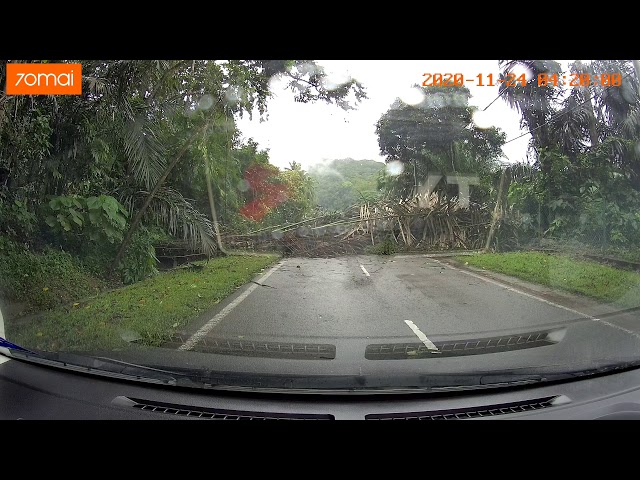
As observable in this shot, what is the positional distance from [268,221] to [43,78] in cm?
271

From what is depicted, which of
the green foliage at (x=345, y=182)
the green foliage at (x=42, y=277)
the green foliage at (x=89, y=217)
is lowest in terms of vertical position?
the green foliage at (x=42, y=277)

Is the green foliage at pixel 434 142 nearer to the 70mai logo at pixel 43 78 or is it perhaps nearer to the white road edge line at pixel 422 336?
the white road edge line at pixel 422 336

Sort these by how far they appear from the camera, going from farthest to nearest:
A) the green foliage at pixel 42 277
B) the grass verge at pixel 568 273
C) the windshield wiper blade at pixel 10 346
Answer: the grass verge at pixel 568 273
the green foliage at pixel 42 277
the windshield wiper blade at pixel 10 346

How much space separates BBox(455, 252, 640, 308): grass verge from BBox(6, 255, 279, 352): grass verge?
9.00ft

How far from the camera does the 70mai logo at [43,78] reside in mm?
4574

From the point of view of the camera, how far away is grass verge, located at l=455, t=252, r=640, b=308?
5.71m

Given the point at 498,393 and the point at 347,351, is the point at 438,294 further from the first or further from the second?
the point at 498,393

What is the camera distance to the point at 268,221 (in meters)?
5.49

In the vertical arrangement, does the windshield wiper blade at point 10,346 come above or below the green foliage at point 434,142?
below

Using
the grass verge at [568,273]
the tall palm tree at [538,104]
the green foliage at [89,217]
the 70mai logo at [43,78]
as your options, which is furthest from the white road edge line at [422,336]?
the 70mai logo at [43,78]

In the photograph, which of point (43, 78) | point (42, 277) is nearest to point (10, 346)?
point (42, 277)

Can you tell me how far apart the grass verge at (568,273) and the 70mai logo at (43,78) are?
15.5 feet
